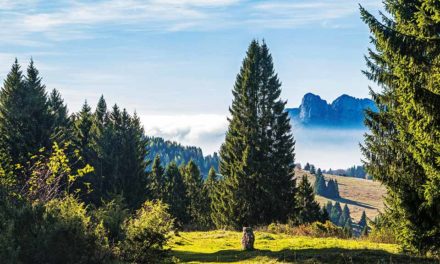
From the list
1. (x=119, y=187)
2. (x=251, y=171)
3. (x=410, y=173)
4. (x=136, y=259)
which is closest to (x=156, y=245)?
(x=136, y=259)

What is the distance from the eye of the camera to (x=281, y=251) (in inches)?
866

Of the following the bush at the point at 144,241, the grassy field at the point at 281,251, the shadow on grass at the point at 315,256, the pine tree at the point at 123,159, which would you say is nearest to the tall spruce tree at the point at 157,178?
the pine tree at the point at 123,159

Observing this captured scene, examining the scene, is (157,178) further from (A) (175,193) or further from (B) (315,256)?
(B) (315,256)

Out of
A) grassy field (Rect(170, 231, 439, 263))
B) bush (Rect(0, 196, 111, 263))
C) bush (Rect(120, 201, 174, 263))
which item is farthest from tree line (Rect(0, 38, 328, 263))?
bush (Rect(0, 196, 111, 263))

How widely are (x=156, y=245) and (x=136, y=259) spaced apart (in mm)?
1236

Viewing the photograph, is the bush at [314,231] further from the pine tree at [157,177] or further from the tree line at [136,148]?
the pine tree at [157,177]

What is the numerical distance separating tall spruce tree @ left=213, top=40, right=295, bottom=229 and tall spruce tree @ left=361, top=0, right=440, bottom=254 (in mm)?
23771

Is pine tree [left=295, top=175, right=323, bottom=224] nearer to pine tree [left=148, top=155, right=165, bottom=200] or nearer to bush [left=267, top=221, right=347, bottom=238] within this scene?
pine tree [left=148, top=155, right=165, bottom=200]

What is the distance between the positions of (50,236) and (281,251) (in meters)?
12.7

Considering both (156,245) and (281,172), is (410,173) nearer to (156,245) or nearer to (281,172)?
(156,245)

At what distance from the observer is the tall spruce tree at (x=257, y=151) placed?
47.9m

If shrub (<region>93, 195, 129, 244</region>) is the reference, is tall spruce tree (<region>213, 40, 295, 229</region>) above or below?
above

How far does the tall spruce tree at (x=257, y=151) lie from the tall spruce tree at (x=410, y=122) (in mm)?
23771

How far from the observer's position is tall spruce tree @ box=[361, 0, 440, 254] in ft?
51.3
